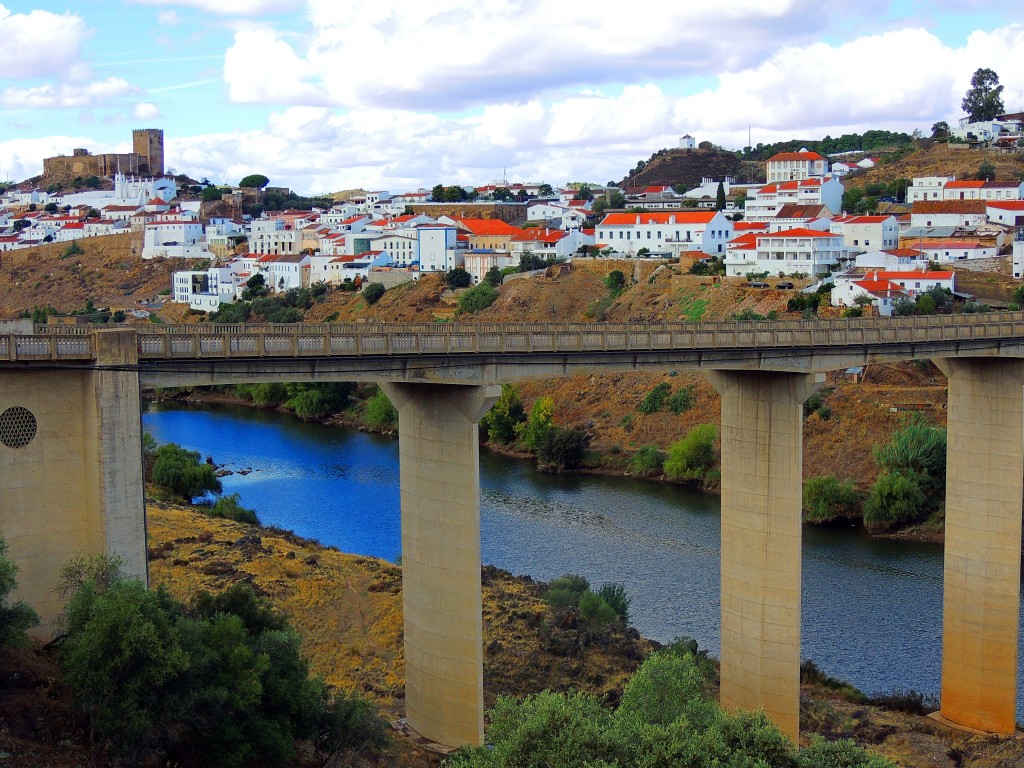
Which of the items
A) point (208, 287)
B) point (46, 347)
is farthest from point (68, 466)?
point (208, 287)

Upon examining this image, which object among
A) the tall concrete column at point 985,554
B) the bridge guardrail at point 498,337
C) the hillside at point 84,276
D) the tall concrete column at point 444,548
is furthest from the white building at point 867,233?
the hillside at point 84,276

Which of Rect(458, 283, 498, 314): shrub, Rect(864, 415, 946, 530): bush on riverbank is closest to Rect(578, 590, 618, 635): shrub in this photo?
Rect(864, 415, 946, 530): bush on riverbank

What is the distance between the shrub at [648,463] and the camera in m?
58.0

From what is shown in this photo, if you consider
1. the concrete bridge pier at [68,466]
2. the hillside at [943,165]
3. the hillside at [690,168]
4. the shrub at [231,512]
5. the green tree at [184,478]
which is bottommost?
the shrub at [231,512]

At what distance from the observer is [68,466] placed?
19.2 meters

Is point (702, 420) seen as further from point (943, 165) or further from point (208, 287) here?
point (208, 287)

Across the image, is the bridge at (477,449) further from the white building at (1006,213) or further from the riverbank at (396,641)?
the white building at (1006,213)

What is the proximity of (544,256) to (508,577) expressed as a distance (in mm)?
58309

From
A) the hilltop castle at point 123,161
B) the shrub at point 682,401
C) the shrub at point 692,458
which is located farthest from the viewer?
the hilltop castle at point 123,161

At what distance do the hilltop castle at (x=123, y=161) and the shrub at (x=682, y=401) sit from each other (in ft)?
446

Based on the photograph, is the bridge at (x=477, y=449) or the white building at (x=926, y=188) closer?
the bridge at (x=477, y=449)

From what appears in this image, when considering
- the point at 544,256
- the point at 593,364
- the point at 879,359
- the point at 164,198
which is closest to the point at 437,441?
the point at 593,364

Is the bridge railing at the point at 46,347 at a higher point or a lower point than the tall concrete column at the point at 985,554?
higher

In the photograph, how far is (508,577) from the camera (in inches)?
1483
